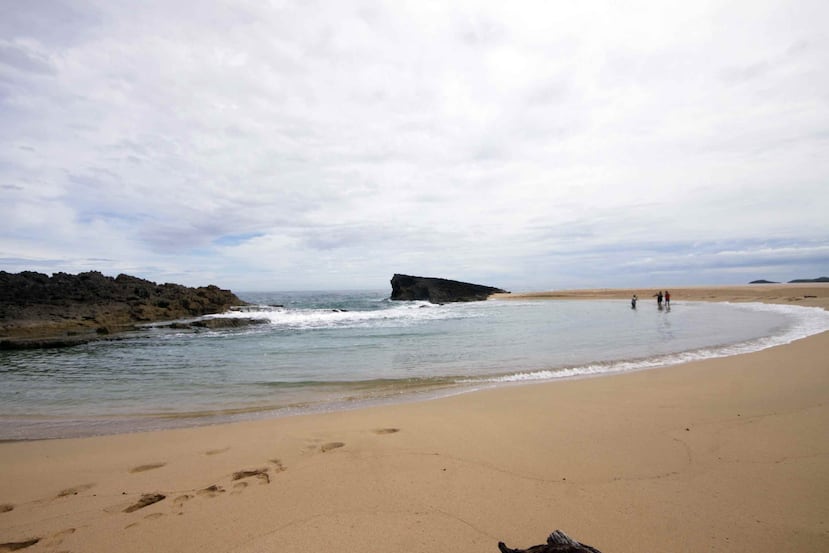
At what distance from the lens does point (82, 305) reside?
2317 cm

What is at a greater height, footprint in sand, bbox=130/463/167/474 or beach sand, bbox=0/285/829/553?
beach sand, bbox=0/285/829/553

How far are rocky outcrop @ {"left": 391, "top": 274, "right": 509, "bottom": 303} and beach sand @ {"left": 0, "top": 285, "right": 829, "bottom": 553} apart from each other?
54.8 meters

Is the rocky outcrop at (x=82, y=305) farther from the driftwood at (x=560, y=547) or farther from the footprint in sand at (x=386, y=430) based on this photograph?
the driftwood at (x=560, y=547)

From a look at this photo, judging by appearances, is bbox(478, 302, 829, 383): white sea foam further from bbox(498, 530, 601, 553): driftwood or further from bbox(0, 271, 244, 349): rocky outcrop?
bbox(0, 271, 244, 349): rocky outcrop

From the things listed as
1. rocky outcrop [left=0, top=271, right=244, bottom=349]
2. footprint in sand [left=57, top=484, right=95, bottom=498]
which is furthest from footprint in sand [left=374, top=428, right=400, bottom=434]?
rocky outcrop [left=0, top=271, right=244, bottom=349]

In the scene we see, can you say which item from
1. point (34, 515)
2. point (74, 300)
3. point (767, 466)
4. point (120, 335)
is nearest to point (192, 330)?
point (120, 335)

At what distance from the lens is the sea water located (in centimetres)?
720

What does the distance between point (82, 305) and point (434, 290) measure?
4546 centimetres


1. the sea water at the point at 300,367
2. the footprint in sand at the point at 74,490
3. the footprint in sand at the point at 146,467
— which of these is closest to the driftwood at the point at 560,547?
the footprint in sand at the point at 146,467

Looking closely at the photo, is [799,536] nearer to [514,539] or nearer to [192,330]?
[514,539]

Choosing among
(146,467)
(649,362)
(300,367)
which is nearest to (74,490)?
(146,467)

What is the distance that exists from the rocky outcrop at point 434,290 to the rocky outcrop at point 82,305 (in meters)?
33.8

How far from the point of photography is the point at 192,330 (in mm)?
21875

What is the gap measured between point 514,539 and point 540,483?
0.91 m
